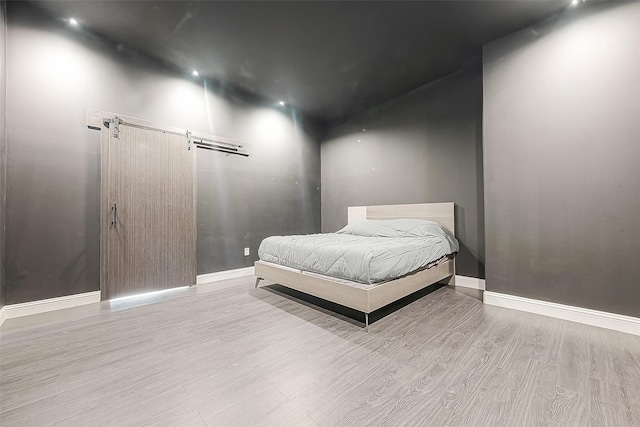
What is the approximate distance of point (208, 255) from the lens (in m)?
3.53

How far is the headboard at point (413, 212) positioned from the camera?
10.8ft

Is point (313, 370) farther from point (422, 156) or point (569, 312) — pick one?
point (422, 156)

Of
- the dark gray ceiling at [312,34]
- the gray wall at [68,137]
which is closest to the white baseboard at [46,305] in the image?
the gray wall at [68,137]

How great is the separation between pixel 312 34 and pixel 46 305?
389 centimetres

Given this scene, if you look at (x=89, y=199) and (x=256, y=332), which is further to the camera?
(x=89, y=199)

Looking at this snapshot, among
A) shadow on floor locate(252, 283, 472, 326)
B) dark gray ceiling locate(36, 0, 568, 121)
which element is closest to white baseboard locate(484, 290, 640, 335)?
shadow on floor locate(252, 283, 472, 326)

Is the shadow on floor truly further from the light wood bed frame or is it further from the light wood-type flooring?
the light wood bed frame

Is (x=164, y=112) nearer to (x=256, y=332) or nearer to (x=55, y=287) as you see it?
(x=55, y=287)

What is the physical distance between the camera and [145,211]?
298 centimetres

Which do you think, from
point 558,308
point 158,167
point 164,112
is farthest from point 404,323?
point 164,112

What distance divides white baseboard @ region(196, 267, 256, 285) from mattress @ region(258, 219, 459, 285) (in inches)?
34.8

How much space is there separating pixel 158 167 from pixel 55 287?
1.61 metres

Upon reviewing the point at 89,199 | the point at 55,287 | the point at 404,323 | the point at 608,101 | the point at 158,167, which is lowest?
the point at 404,323

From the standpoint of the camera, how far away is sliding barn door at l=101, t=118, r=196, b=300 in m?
2.72
